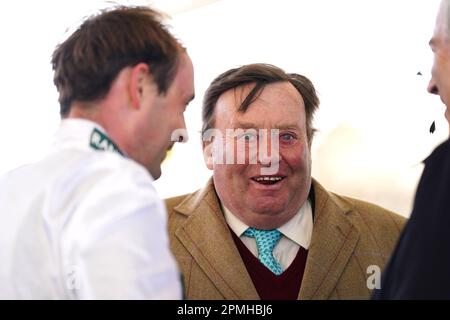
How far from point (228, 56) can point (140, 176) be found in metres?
2.85

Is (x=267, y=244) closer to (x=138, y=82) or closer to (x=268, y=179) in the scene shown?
(x=268, y=179)

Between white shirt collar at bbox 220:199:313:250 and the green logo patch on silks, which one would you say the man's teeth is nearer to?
white shirt collar at bbox 220:199:313:250

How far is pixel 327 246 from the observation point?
184 centimetres

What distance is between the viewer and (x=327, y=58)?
134 inches

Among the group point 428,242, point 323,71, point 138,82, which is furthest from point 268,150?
point 323,71

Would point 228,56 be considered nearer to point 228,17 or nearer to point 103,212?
point 228,17

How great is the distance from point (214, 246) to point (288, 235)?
0.72 ft

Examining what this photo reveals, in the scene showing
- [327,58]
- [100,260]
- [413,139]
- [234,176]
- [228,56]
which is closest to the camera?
[100,260]

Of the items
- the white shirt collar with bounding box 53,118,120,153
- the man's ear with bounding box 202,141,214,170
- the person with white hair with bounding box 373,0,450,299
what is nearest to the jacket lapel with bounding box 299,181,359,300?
the man's ear with bounding box 202,141,214,170

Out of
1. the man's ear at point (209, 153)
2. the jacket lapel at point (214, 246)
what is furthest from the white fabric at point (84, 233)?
the man's ear at point (209, 153)

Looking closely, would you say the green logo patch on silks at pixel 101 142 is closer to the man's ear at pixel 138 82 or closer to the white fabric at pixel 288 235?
the man's ear at pixel 138 82

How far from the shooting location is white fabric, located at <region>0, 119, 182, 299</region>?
896mm
